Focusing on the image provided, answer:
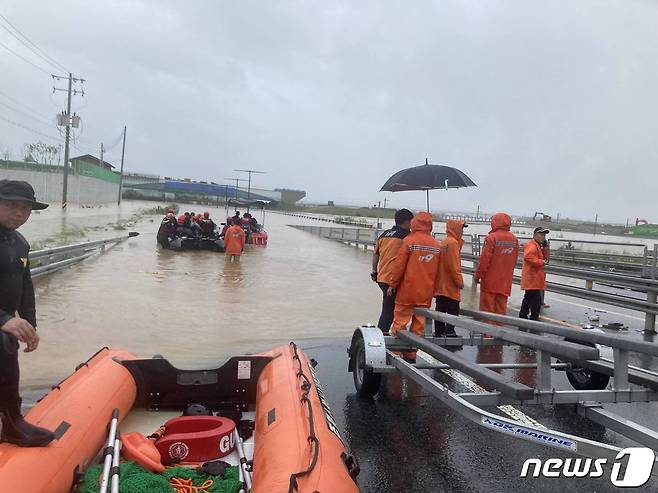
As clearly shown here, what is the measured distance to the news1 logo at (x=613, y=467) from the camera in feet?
10.7

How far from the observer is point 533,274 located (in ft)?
29.4

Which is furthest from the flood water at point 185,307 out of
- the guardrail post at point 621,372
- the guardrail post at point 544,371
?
the guardrail post at point 621,372

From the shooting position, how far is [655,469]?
13.2 feet

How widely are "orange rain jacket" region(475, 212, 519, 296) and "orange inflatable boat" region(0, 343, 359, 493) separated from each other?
3.73 meters

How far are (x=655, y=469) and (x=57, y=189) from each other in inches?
2093

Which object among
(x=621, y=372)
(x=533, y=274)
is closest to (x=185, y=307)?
(x=533, y=274)

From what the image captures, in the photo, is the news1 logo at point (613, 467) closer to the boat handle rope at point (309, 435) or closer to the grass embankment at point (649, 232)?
the boat handle rope at point (309, 435)

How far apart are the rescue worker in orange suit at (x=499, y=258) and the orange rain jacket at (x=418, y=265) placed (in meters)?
1.82

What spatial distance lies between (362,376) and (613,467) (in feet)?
8.51

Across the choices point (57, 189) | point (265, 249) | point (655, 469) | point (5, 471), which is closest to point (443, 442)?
point (655, 469)

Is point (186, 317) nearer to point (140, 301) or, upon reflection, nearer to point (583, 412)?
point (140, 301)

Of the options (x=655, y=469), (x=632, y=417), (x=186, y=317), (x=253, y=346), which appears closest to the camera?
(x=655, y=469)

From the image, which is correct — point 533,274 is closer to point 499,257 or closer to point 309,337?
point 499,257

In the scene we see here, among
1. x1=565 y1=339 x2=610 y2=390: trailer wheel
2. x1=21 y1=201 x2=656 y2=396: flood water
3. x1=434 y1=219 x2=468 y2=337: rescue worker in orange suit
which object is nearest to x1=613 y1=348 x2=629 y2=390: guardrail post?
x1=565 y1=339 x2=610 y2=390: trailer wheel
